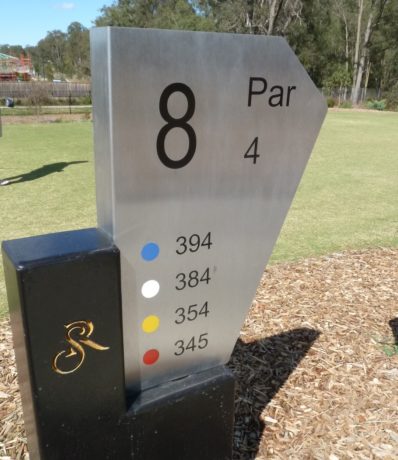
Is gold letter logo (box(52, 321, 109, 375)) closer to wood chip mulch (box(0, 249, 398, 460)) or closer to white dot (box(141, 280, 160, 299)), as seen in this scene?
white dot (box(141, 280, 160, 299))

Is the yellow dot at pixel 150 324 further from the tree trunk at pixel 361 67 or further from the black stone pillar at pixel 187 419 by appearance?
the tree trunk at pixel 361 67

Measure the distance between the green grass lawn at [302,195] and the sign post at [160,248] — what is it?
234 centimetres

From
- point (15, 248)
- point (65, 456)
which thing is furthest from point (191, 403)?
point (15, 248)

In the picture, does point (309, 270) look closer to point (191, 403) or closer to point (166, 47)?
point (191, 403)

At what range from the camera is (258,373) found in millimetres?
3064

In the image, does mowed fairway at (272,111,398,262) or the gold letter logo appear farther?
mowed fairway at (272,111,398,262)

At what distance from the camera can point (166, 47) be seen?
1.49 metres

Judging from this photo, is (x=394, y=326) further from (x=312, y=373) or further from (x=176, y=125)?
(x=176, y=125)

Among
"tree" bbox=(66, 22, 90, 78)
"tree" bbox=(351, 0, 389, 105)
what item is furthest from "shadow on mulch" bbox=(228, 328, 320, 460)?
"tree" bbox=(66, 22, 90, 78)

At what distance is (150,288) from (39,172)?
8.53 meters

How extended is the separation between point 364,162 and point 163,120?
1112cm

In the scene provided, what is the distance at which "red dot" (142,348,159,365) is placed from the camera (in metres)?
1.96

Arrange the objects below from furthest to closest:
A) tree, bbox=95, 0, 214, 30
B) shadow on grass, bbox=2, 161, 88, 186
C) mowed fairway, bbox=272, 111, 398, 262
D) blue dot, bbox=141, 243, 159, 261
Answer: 1. tree, bbox=95, 0, 214, 30
2. shadow on grass, bbox=2, 161, 88, 186
3. mowed fairway, bbox=272, 111, 398, 262
4. blue dot, bbox=141, 243, 159, 261

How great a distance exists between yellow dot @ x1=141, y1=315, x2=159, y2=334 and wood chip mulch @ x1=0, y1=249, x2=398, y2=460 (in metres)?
1.03
